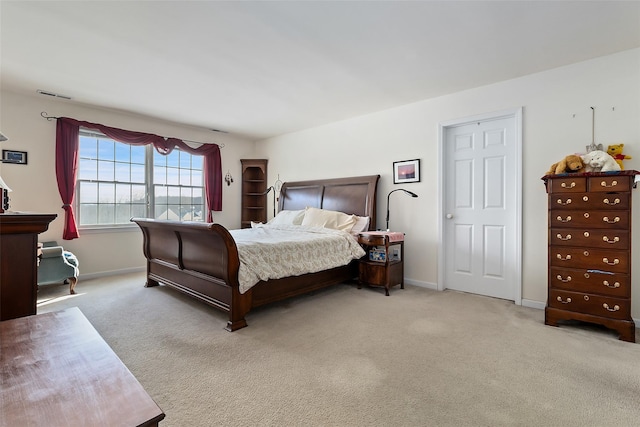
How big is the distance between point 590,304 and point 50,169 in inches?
248

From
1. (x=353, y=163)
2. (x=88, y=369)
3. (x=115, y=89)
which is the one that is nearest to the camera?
(x=88, y=369)

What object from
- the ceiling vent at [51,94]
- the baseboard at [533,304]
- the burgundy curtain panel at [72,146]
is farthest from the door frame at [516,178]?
the ceiling vent at [51,94]

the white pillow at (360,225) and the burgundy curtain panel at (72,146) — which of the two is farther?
the white pillow at (360,225)

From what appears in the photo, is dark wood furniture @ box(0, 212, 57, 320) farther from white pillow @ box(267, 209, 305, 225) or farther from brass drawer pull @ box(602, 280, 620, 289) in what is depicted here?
brass drawer pull @ box(602, 280, 620, 289)

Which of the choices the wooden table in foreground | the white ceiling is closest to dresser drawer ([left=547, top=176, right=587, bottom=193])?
the white ceiling

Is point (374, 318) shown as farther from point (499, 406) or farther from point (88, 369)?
point (88, 369)

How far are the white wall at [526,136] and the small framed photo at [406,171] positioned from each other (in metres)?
0.08

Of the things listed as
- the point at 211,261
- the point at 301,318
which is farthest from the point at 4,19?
the point at 301,318

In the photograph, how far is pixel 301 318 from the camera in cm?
293

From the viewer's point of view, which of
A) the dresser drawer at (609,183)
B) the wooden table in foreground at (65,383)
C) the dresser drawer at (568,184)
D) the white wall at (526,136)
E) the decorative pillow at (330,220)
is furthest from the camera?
the decorative pillow at (330,220)

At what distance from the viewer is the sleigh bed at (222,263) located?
266cm

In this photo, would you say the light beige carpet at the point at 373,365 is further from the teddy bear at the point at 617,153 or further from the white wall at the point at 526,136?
the teddy bear at the point at 617,153

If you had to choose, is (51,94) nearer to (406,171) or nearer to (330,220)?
(330,220)

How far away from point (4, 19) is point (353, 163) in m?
3.92
